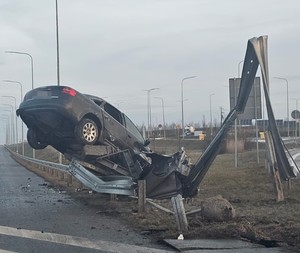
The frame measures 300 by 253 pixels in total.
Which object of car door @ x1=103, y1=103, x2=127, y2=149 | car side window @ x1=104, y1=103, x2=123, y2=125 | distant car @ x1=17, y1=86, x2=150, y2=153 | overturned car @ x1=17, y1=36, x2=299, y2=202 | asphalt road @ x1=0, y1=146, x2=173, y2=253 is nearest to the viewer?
asphalt road @ x1=0, y1=146, x2=173, y2=253

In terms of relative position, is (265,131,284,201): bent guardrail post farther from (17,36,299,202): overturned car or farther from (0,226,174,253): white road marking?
(0,226,174,253): white road marking

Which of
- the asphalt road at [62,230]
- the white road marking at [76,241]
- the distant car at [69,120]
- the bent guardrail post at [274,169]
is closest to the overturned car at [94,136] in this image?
the distant car at [69,120]

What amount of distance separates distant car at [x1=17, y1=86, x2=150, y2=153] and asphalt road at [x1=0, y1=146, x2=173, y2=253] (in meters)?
1.72

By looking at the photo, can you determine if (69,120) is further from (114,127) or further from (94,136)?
(114,127)

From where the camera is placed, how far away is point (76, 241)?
971 centimetres

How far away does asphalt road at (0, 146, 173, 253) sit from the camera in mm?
9156

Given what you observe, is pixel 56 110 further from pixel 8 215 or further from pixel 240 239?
pixel 240 239

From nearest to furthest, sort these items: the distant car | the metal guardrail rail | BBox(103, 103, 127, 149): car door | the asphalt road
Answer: the asphalt road → the metal guardrail rail → the distant car → BBox(103, 103, 127, 149): car door

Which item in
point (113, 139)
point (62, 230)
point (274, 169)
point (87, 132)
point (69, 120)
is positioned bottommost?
point (62, 230)

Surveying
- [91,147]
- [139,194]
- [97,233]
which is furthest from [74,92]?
[97,233]

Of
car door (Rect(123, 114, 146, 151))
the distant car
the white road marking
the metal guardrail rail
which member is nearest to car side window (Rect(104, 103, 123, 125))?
the distant car

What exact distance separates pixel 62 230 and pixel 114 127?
17.0ft

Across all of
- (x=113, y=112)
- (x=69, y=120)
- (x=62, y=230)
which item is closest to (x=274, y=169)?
(x=113, y=112)

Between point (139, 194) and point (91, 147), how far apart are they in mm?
Result: 2929
